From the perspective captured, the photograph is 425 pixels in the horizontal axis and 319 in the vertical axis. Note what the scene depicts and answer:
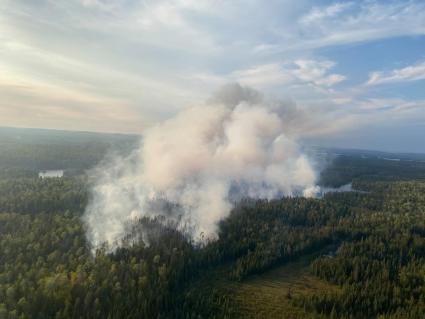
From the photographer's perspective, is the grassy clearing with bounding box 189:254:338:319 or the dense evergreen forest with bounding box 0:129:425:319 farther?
the grassy clearing with bounding box 189:254:338:319

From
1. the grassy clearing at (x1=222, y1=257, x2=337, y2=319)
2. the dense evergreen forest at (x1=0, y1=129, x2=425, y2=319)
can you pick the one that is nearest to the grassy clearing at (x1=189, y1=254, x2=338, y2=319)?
the grassy clearing at (x1=222, y1=257, x2=337, y2=319)

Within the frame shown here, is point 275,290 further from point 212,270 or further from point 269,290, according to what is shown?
point 212,270

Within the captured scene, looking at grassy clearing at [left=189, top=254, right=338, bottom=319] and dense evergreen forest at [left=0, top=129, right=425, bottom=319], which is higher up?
dense evergreen forest at [left=0, top=129, right=425, bottom=319]

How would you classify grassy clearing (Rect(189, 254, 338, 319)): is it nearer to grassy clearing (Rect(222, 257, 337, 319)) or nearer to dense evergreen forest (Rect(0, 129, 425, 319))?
grassy clearing (Rect(222, 257, 337, 319))

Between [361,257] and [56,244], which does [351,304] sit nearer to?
[361,257]

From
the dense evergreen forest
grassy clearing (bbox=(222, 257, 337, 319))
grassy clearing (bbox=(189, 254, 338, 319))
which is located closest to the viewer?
the dense evergreen forest

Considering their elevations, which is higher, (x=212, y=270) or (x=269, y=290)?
(x=212, y=270)

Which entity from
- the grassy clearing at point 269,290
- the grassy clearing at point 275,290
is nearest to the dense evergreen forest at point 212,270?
the grassy clearing at point 269,290

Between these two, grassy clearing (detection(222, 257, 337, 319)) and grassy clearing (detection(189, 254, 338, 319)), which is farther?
grassy clearing (detection(222, 257, 337, 319))

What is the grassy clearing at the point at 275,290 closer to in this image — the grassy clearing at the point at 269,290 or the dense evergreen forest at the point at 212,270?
the grassy clearing at the point at 269,290

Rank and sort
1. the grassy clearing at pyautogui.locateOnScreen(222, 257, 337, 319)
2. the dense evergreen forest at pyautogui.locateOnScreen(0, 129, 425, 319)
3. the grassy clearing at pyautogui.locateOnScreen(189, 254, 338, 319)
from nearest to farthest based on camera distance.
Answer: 1. the dense evergreen forest at pyautogui.locateOnScreen(0, 129, 425, 319)
2. the grassy clearing at pyautogui.locateOnScreen(189, 254, 338, 319)
3. the grassy clearing at pyautogui.locateOnScreen(222, 257, 337, 319)

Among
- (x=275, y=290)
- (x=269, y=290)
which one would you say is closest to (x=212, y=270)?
(x=269, y=290)
